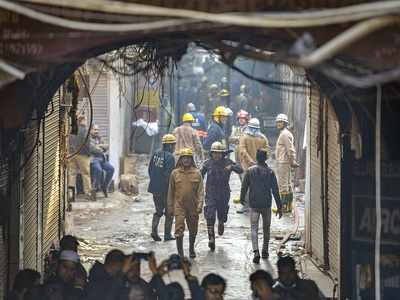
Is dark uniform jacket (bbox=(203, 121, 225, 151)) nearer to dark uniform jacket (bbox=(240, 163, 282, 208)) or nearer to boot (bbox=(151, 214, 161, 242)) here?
boot (bbox=(151, 214, 161, 242))

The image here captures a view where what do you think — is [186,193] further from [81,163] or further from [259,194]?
[81,163]

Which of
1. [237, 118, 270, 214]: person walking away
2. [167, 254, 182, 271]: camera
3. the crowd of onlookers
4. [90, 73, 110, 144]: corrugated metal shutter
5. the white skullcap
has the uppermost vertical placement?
[90, 73, 110, 144]: corrugated metal shutter

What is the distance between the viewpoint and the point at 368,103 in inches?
378

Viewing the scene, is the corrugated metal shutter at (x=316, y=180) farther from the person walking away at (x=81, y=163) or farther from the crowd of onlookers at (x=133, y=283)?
the person walking away at (x=81, y=163)

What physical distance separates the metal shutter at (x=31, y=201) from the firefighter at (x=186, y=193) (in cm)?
306

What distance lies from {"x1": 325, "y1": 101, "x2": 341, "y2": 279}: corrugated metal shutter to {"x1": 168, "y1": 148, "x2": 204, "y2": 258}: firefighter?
2386 mm

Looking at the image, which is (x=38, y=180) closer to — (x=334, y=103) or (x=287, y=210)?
(x=334, y=103)

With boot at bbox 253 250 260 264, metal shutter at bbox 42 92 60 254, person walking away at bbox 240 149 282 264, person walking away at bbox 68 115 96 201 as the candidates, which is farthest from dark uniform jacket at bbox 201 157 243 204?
person walking away at bbox 68 115 96 201

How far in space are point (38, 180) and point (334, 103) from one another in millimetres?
4045

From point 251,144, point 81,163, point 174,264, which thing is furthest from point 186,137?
point 174,264

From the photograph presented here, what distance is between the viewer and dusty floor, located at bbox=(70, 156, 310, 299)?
50.2 feet

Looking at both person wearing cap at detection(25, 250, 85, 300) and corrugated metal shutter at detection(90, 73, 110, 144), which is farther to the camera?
corrugated metal shutter at detection(90, 73, 110, 144)

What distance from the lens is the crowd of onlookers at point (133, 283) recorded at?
9812mm

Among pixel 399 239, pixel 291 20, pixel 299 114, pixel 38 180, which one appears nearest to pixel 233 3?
pixel 291 20
